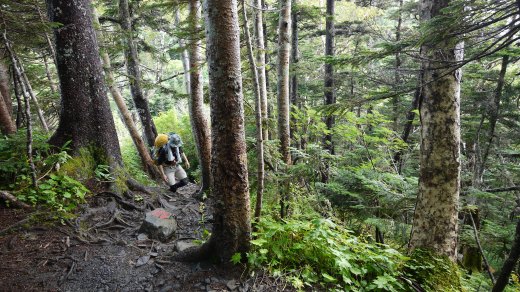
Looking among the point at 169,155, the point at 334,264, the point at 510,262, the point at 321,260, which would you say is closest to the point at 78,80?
the point at 169,155

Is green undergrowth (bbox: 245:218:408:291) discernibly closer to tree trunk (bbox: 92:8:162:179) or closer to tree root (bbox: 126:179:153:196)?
tree root (bbox: 126:179:153:196)

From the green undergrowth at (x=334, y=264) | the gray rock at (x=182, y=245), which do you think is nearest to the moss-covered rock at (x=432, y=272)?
the green undergrowth at (x=334, y=264)

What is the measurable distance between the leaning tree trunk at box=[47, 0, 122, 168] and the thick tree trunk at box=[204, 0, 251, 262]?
134 inches

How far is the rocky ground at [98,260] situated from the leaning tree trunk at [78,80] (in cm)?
135

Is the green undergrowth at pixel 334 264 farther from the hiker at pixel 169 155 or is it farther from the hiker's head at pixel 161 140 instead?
the hiker's head at pixel 161 140

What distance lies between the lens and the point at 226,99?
328 centimetres

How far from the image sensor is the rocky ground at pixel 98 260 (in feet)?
10.9

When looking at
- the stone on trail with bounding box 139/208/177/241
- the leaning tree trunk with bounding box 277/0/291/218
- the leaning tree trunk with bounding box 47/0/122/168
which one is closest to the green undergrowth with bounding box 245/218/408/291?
the stone on trail with bounding box 139/208/177/241

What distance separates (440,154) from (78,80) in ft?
21.9

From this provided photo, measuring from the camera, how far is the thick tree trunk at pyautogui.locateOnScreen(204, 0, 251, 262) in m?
3.22

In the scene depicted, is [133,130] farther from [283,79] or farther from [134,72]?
[283,79]

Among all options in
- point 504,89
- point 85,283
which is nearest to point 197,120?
point 85,283

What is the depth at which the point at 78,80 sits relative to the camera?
5.22 m

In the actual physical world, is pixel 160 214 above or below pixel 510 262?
below
